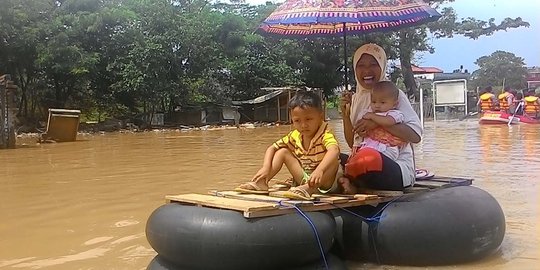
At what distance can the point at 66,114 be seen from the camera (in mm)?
19750

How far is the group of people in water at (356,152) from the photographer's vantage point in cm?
423

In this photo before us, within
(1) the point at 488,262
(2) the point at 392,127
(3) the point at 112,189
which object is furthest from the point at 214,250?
(3) the point at 112,189

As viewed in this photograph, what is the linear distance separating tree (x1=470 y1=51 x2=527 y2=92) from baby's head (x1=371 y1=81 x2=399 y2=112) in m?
49.0

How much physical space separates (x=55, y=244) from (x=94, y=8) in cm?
2733

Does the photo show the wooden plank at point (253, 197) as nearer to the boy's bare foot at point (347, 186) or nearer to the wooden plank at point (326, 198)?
the wooden plank at point (326, 198)

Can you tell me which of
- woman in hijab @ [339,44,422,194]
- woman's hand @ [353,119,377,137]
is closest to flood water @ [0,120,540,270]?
woman in hijab @ [339,44,422,194]

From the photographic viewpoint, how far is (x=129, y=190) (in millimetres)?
7988

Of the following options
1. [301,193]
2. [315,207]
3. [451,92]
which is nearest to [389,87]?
[301,193]

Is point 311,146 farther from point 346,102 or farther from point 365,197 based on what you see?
point 346,102

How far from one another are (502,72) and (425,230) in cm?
5176

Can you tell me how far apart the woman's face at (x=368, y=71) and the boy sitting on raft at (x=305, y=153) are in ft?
1.79

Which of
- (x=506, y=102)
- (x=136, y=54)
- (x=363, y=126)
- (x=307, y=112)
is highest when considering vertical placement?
(x=136, y=54)

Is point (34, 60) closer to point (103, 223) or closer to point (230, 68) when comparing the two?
point (230, 68)

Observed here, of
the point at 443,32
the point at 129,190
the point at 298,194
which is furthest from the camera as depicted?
the point at 443,32
